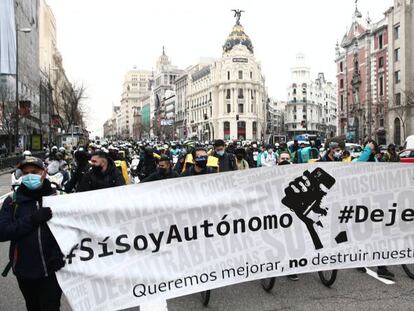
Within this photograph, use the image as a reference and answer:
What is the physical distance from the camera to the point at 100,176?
22.3 ft

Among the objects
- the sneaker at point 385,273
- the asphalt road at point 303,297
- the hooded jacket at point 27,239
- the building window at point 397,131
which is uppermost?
the building window at point 397,131

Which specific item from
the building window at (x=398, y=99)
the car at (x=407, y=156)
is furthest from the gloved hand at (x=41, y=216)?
the building window at (x=398, y=99)

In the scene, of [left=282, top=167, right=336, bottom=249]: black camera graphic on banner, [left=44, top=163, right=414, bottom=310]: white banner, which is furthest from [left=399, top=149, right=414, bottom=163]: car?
[left=282, top=167, right=336, bottom=249]: black camera graphic on banner

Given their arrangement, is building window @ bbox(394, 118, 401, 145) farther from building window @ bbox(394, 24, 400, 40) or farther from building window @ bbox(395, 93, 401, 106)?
building window @ bbox(394, 24, 400, 40)

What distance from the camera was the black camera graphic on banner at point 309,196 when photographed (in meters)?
5.75

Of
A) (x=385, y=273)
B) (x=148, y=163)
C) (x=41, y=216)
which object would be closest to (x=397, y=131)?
(x=148, y=163)

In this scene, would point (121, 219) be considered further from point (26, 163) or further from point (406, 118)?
point (406, 118)

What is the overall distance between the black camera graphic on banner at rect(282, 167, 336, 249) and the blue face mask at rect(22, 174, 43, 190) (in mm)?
2855

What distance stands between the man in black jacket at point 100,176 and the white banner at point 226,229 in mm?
1718

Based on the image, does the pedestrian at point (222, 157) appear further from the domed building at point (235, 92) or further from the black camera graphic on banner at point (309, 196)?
the domed building at point (235, 92)

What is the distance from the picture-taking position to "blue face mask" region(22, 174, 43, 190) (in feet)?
13.4

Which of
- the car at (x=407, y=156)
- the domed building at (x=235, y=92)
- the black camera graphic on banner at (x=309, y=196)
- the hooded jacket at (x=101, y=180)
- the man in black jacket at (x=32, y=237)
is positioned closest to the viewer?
the man in black jacket at (x=32, y=237)

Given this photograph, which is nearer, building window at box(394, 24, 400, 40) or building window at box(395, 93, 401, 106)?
building window at box(394, 24, 400, 40)

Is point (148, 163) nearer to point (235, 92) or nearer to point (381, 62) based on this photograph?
point (381, 62)
